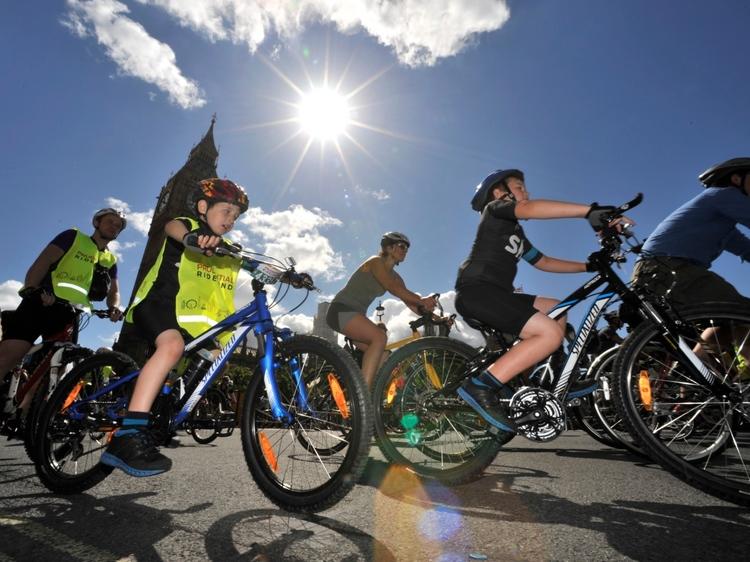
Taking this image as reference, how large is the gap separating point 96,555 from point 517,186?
3032 mm

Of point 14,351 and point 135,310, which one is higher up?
point 135,310

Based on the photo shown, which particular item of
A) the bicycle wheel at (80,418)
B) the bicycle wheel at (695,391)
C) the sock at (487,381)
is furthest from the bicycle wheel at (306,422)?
the bicycle wheel at (695,391)

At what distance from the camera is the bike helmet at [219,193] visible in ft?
8.74

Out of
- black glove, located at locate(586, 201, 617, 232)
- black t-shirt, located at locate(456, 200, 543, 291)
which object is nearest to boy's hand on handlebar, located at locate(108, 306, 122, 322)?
black t-shirt, located at locate(456, 200, 543, 291)

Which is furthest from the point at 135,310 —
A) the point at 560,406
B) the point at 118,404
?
the point at 560,406

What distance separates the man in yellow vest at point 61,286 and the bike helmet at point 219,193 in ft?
6.91

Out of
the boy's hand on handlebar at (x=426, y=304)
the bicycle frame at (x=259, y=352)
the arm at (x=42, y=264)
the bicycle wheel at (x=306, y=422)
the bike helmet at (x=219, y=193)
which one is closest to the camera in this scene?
the bicycle wheel at (x=306, y=422)

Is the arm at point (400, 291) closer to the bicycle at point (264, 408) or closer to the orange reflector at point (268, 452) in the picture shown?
the bicycle at point (264, 408)

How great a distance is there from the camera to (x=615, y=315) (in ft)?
10.1

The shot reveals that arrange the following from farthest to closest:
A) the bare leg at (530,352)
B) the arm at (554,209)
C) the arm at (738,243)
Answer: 1. the arm at (738,243)
2. the bare leg at (530,352)
3. the arm at (554,209)

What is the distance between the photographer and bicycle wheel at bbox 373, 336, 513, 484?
2.74 m

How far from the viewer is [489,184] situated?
9.68ft

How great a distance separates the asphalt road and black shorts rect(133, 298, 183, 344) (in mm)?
890

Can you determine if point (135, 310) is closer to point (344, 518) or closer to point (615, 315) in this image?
point (344, 518)
